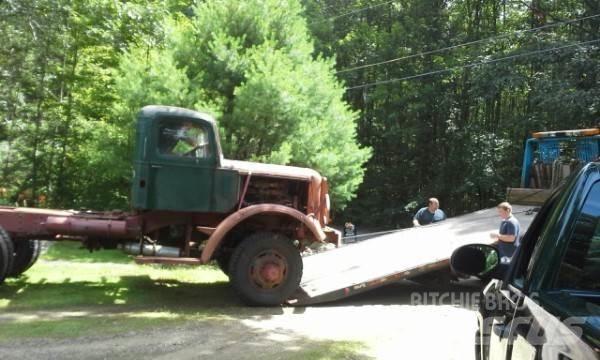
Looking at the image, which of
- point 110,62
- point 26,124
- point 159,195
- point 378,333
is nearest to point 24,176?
point 26,124

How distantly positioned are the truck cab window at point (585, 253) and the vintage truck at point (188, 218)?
607cm

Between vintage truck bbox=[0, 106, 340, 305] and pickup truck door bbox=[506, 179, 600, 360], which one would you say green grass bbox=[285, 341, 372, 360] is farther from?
pickup truck door bbox=[506, 179, 600, 360]

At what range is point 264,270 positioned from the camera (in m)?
7.80

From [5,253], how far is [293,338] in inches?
165

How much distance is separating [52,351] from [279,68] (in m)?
7.89

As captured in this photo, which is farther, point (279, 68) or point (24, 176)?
point (24, 176)

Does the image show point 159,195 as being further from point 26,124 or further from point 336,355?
point 26,124

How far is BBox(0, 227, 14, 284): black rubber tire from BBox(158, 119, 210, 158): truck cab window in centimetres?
237

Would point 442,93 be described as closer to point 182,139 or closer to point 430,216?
point 430,216

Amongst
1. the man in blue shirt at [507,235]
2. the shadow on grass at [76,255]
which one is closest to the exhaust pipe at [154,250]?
the shadow on grass at [76,255]

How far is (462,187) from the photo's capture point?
22938 millimetres

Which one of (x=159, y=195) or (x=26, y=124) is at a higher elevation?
(x=26, y=124)

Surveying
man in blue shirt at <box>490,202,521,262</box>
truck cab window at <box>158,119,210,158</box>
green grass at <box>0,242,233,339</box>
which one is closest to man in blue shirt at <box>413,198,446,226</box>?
man in blue shirt at <box>490,202,521,262</box>

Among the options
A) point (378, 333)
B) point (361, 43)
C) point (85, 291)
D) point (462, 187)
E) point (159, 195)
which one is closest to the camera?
point (378, 333)
